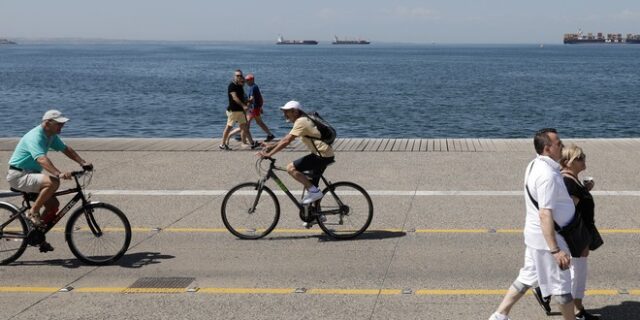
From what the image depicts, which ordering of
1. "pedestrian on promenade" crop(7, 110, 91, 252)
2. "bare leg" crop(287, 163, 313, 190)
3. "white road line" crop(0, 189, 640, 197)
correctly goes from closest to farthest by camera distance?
"pedestrian on promenade" crop(7, 110, 91, 252), "bare leg" crop(287, 163, 313, 190), "white road line" crop(0, 189, 640, 197)

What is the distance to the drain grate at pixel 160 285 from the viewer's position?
7.48 metres

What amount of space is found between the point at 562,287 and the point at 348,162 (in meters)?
9.55

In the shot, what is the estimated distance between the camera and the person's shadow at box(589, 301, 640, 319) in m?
6.53

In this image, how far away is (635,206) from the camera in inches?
430

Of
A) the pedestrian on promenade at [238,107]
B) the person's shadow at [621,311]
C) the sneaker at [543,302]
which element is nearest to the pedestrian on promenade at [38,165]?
the sneaker at [543,302]

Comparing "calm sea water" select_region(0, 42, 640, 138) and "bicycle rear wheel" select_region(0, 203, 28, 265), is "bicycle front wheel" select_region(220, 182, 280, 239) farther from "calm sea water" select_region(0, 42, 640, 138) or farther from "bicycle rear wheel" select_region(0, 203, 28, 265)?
"calm sea water" select_region(0, 42, 640, 138)

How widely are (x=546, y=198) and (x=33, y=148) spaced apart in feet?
17.0

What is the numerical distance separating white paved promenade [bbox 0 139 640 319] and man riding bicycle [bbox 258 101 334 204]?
696 millimetres

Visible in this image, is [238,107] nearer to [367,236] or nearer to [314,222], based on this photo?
[314,222]

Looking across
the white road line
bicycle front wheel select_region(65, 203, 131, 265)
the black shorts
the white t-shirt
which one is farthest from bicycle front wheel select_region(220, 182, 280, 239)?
the white t-shirt

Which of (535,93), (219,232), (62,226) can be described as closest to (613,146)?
(219,232)

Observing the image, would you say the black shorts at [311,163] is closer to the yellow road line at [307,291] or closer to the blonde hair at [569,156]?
the yellow road line at [307,291]

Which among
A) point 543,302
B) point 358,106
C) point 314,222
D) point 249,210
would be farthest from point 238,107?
point 358,106

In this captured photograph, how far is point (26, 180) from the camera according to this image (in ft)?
26.9
